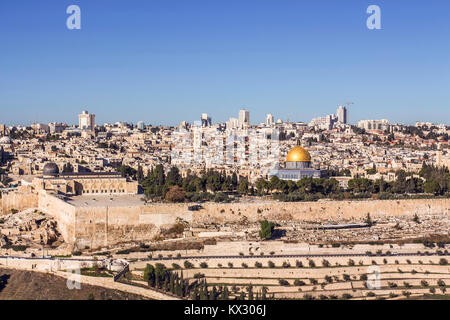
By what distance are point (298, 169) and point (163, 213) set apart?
1261 cm

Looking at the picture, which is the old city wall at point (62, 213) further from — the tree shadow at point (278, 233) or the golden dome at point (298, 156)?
the golden dome at point (298, 156)

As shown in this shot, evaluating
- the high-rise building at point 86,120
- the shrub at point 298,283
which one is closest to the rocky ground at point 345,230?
the shrub at point 298,283

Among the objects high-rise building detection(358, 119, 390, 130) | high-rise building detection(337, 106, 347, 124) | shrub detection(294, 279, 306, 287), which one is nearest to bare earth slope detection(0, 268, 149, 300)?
shrub detection(294, 279, 306, 287)

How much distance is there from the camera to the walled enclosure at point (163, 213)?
82.8 feet

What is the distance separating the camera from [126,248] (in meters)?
24.4

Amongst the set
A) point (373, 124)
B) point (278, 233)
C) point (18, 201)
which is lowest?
point (278, 233)

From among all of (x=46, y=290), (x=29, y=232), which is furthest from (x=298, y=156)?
(x=46, y=290)

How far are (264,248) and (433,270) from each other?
19.3 ft

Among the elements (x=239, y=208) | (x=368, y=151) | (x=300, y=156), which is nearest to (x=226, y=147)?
(x=368, y=151)

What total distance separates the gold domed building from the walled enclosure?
7264mm

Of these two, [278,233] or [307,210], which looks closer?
[278,233]

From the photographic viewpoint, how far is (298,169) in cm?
3706

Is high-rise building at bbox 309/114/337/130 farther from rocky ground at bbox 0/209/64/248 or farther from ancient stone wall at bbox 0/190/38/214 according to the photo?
rocky ground at bbox 0/209/64/248

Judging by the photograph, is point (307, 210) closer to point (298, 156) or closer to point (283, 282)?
point (283, 282)
